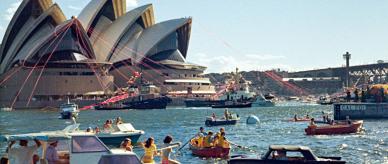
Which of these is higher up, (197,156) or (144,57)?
(144,57)

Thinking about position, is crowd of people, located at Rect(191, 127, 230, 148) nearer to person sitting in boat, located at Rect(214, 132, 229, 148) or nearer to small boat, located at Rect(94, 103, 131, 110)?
person sitting in boat, located at Rect(214, 132, 229, 148)

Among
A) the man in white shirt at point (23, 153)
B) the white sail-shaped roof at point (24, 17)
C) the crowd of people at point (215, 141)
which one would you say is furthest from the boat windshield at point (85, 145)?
the white sail-shaped roof at point (24, 17)

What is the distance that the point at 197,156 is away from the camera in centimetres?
3416

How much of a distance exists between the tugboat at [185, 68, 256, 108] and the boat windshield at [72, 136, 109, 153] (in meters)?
132

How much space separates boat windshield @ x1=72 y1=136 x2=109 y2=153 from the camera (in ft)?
57.8

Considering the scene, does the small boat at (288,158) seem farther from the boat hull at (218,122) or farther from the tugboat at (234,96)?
the tugboat at (234,96)

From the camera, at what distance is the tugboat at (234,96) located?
152625 mm

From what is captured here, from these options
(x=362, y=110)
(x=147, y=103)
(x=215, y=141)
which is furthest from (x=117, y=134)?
(x=147, y=103)

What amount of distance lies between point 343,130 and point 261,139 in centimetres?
742

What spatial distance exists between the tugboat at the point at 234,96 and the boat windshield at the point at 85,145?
432 ft

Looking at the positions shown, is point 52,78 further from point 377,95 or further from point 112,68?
point 377,95

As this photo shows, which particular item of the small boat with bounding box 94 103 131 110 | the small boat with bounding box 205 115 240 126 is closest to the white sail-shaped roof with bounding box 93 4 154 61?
the small boat with bounding box 94 103 131 110

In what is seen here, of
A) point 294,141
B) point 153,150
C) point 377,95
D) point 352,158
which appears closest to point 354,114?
point 377,95

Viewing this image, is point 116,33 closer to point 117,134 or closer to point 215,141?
point 117,134
